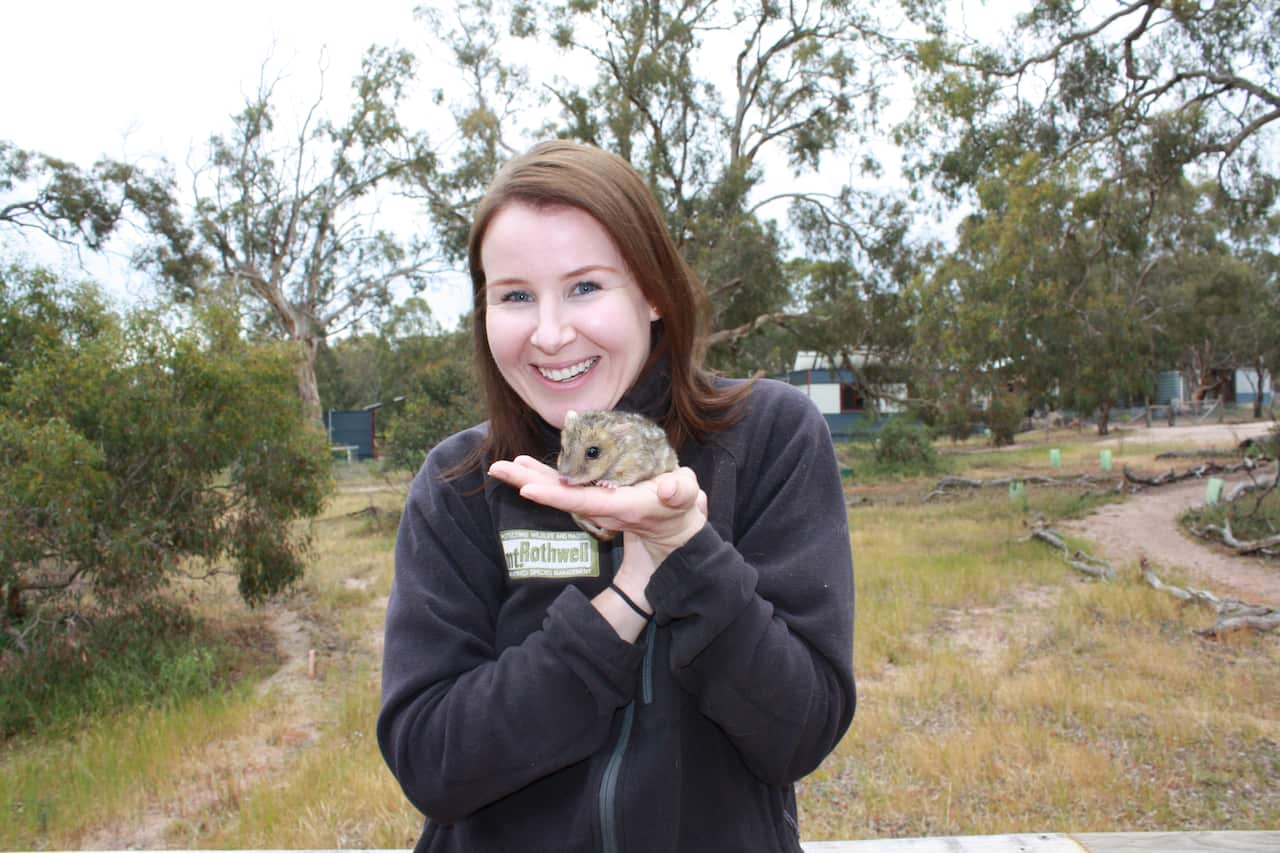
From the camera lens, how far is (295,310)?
1193 inches

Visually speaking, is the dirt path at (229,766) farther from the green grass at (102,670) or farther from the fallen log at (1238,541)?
the fallen log at (1238,541)

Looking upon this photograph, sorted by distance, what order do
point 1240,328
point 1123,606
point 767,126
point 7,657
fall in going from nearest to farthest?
point 7,657
point 1123,606
point 767,126
point 1240,328

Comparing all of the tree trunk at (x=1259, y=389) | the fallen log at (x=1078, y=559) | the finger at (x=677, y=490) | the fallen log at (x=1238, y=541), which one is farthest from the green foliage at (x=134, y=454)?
the tree trunk at (x=1259, y=389)

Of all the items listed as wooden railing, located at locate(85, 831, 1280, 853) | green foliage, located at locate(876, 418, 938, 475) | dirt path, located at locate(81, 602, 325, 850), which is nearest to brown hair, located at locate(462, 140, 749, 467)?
wooden railing, located at locate(85, 831, 1280, 853)

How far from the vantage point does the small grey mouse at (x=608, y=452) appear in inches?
54.5

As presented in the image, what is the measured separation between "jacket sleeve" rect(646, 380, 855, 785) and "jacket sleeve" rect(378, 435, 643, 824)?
120mm

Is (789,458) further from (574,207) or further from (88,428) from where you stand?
(88,428)

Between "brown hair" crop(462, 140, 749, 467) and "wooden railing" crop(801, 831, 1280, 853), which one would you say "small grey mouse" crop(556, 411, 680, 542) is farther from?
"wooden railing" crop(801, 831, 1280, 853)

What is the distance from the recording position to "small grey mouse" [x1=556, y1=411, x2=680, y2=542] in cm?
138

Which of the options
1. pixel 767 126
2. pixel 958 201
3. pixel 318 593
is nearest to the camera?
pixel 318 593

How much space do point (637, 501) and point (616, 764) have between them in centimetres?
46

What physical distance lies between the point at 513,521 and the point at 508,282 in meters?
0.41

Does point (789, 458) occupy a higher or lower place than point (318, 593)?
higher

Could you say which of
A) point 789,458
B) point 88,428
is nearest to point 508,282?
point 789,458
